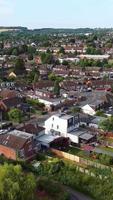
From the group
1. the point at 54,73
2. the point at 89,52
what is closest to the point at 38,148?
the point at 54,73

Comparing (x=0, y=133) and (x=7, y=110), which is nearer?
(x=0, y=133)

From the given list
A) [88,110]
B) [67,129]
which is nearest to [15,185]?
[67,129]

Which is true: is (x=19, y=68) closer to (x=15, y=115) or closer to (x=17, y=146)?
(x=15, y=115)

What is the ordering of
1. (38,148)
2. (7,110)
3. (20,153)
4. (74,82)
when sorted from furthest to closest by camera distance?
(74,82)
(7,110)
(38,148)
(20,153)

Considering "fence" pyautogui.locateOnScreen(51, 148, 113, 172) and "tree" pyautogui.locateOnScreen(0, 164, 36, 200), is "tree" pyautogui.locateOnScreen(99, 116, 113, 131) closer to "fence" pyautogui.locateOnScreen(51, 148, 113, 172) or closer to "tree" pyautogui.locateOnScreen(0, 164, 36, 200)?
"fence" pyautogui.locateOnScreen(51, 148, 113, 172)

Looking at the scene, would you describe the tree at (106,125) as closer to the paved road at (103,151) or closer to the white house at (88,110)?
the paved road at (103,151)

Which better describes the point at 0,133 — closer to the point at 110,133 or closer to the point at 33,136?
the point at 33,136

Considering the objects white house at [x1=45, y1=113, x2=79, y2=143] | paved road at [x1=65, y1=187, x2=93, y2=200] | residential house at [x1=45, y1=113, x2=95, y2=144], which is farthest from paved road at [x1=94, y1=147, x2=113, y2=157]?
paved road at [x1=65, y1=187, x2=93, y2=200]

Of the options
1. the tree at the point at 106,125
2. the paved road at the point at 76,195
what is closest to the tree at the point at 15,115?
the tree at the point at 106,125
